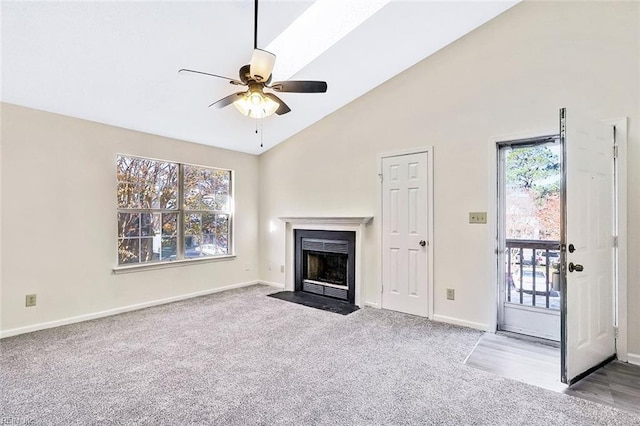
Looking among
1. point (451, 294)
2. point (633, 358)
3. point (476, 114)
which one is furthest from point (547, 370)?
point (476, 114)

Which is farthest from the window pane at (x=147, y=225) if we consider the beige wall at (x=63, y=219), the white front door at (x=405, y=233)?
the white front door at (x=405, y=233)

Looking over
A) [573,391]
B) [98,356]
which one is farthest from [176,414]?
[573,391]

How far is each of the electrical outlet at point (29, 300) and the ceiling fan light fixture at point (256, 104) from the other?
299 centimetres

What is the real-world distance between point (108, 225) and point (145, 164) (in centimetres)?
93

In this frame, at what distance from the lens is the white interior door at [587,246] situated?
2262mm

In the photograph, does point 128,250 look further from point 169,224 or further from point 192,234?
point 192,234

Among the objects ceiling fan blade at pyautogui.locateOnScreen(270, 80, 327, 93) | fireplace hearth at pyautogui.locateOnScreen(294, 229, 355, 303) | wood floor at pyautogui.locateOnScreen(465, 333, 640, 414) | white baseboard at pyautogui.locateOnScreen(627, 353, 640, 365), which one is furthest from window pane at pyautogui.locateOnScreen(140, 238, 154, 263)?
white baseboard at pyautogui.locateOnScreen(627, 353, 640, 365)

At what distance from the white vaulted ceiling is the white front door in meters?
1.17

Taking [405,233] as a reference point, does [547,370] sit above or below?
below

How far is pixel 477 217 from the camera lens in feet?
11.0

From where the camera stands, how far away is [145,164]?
4227 mm

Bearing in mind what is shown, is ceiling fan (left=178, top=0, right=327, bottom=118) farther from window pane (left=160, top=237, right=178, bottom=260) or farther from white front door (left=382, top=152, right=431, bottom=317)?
window pane (left=160, top=237, right=178, bottom=260)

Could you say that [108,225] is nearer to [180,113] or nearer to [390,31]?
[180,113]

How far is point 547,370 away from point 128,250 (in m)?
4.62
